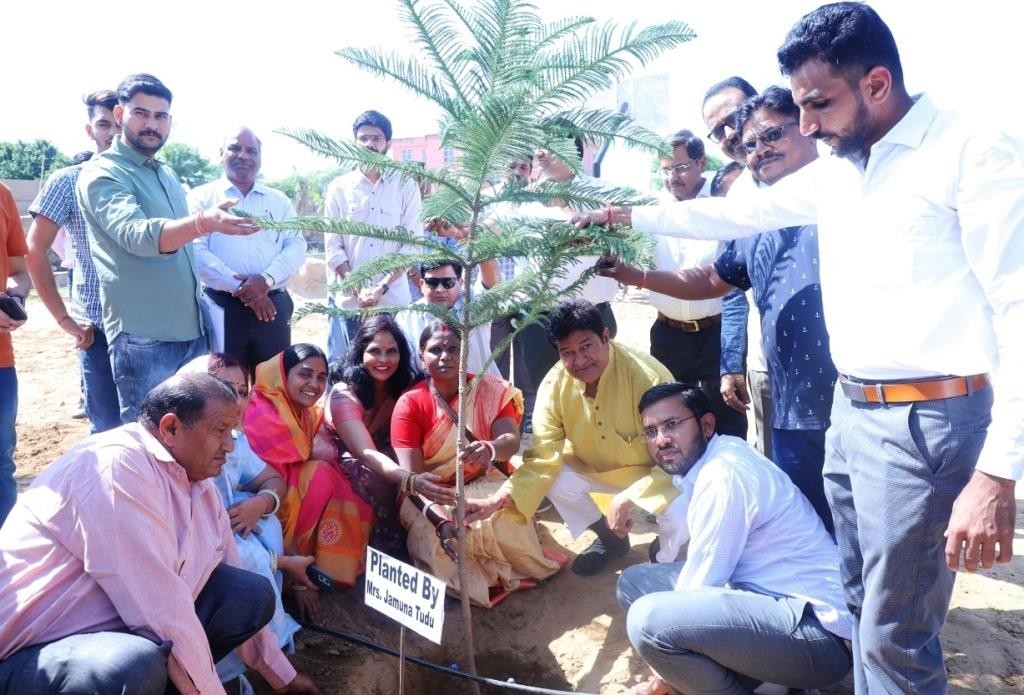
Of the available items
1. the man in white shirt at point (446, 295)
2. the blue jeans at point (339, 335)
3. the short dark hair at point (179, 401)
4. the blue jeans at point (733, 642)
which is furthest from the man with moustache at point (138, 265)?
the blue jeans at point (733, 642)

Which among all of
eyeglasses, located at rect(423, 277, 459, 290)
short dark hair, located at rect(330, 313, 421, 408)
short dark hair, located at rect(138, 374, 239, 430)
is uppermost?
eyeglasses, located at rect(423, 277, 459, 290)

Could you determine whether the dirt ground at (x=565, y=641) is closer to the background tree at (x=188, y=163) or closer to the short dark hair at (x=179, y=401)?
the short dark hair at (x=179, y=401)

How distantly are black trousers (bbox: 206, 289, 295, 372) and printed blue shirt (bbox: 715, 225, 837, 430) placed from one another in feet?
8.58

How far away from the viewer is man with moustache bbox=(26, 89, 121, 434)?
3.59 meters

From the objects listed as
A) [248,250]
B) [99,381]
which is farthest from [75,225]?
[248,250]

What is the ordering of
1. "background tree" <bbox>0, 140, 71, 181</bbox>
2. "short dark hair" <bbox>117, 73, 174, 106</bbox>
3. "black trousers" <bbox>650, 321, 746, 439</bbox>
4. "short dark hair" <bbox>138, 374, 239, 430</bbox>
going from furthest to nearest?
"background tree" <bbox>0, 140, 71, 181</bbox> < "black trousers" <bbox>650, 321, 746, 439</bbox> < "short dark hair" <bbox>117, 73, 174, 106</bbox> < "short dark hair" <bbox>138, 374, 239, 430</bbox>

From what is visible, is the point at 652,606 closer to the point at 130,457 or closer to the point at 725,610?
the point at 725,610

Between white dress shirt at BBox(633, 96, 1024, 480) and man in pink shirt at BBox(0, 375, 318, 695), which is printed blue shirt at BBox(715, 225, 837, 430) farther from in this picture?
man in pink shirt at BBox(0, 375, 318, 695)

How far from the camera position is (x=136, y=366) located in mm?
3396

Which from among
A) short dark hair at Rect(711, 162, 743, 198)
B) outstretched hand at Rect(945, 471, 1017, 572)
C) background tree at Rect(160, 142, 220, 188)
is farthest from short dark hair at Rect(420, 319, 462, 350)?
background tree at Rect(160, 142, 220, 188)

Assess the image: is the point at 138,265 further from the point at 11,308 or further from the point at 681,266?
the point at 681,266

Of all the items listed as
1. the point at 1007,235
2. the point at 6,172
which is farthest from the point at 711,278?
the point at 6,172

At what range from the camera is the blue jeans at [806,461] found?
2785 mm

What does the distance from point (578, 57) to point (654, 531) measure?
8.96ft
